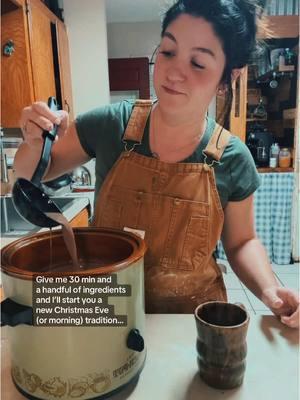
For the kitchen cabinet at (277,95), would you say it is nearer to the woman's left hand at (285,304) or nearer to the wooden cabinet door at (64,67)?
the wooden cabinet door at (64,67)

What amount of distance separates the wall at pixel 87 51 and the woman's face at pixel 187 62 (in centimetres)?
211

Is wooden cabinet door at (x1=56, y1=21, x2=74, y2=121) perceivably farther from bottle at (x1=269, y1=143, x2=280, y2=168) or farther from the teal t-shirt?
the teal t-shirt

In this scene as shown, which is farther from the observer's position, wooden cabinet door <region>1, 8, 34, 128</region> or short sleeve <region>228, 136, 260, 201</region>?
wooden cabinet door <region>1, 8, 34, 128</region>

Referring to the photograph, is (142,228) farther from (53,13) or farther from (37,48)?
(53,13)

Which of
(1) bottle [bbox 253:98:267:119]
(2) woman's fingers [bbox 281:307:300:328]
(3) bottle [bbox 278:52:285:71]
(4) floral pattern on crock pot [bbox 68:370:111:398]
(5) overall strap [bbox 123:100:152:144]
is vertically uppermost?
(3) bottle [bbox 278:52:285:71]

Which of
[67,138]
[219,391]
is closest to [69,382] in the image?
[219,391]

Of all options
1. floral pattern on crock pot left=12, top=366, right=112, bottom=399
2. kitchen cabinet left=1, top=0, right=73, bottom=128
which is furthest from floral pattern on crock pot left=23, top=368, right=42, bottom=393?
kitchen cabinet left=1, top=0, right=73, bottom=128

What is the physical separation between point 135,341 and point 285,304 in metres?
0.34

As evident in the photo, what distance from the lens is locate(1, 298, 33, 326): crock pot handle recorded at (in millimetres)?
430

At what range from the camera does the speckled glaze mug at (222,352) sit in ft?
1.60

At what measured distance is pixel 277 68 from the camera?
9.09 ft

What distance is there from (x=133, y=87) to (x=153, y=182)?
9.98ft

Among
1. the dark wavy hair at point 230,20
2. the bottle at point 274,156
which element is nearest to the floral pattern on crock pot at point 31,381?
the dark wavy hair at point 230,20
